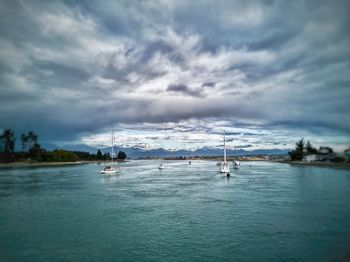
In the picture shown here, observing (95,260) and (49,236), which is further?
(49,236)

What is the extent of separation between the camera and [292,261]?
2133 cm

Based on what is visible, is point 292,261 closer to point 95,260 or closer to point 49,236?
point 95,260

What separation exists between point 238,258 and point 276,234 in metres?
6.85

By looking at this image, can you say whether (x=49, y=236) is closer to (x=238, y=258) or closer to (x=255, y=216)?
(x=238, y=258)

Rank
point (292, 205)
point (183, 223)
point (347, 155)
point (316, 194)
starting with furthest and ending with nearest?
point (347, 155) → point (316, 194) → point (292, 205) → point (183, 223)

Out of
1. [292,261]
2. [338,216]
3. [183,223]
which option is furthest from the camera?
[338,216]

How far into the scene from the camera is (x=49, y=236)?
27812 mm

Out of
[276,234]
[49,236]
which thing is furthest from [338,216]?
[49,236]

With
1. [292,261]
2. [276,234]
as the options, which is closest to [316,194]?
[276,234]

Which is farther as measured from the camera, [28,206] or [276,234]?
[28,206]

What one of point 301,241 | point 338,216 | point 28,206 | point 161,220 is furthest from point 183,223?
point 28,206

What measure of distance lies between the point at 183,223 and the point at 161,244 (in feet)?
24.2

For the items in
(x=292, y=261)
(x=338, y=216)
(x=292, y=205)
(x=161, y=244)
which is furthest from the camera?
(x=292, y=205)

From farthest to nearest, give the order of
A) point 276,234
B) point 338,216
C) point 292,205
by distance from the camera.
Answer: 1. point 292,205
2. point 338,216
3. point 276,234
